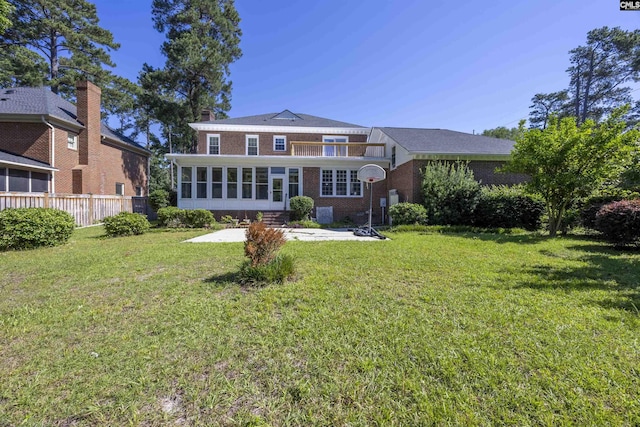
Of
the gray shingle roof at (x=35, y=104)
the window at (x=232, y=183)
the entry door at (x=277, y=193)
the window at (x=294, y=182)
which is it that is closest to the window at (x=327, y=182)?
the window at (x=294, y=182)

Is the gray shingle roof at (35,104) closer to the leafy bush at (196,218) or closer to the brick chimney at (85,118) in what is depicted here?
the brick chimney at (85,118)

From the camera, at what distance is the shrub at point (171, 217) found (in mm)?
12219

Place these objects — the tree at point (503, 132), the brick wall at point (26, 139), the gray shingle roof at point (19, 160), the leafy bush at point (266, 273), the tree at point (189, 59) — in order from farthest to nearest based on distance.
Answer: the tree at point (503, 132) → the tree at point (189, 59) → the brick wall at point (26, 139) → the gray shingle roof at point (19, 160) → the leafy bush at point (266, 273)

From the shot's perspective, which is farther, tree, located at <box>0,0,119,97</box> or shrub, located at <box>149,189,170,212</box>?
tree, located at <box>0,0,119,97</box>

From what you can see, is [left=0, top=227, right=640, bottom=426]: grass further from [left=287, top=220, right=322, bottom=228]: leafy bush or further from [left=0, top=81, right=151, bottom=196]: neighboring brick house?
[left=0, top=81, right=151, bottom=196]: neighboring brick house

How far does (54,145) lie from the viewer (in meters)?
14.8

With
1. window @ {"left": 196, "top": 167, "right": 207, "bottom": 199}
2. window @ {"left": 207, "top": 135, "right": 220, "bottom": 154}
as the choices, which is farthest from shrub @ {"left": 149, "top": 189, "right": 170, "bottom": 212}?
window @ {"left": 207, "top": 135, "right": 220, "bottom": 154}

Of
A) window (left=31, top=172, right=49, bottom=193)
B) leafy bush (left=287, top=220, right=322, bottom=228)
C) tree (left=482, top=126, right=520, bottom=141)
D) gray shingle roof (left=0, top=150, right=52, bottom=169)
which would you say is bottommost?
leafy bush (left=287, top=220, right=322, bottom=228)

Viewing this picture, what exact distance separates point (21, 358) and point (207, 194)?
13728 mm

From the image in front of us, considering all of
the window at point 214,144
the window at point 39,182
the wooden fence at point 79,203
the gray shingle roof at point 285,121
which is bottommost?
the wooden fence at point 79,203

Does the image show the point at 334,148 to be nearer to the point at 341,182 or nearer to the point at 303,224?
the point at 341,182

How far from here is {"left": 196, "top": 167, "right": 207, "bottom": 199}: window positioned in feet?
50.7

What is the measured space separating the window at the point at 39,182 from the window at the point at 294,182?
44.5 ft

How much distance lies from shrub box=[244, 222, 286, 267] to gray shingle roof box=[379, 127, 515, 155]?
10103 millimetres
